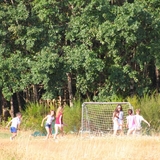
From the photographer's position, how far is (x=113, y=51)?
3688cm

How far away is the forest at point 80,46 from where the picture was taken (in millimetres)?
36188

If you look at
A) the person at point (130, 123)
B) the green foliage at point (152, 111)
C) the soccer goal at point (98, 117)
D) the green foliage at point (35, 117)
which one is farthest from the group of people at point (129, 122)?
the green foliage at point (35, 117)

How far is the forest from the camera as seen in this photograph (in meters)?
36.2

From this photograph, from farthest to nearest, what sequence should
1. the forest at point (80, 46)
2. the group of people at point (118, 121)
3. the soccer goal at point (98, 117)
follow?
1. the forest at point (80, 46)
2. the soccer goal at point (98, 117)
3. the group of people at point (118, 121)

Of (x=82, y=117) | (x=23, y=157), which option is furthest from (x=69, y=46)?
(x=23, y=157)

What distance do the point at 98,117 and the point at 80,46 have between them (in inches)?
219

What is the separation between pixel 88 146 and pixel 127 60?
A: 16.5 m

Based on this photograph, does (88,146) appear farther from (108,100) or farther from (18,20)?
(18,20)

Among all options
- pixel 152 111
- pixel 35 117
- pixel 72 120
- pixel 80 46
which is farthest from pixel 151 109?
pixel 35 117

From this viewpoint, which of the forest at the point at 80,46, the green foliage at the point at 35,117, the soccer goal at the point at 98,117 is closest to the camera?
the soccer goal at the point at 98,117

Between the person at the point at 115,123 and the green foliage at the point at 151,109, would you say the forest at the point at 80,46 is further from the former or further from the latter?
the person at the point at 115,123

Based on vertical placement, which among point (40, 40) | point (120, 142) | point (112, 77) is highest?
point (40, 40)

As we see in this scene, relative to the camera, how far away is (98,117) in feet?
109

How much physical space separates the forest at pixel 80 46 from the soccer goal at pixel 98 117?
2.91 meters
